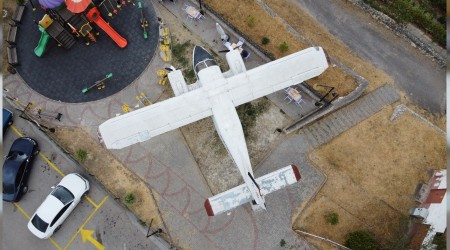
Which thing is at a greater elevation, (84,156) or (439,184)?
(84,156)

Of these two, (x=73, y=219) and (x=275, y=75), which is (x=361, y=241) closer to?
(x=275, y=75)

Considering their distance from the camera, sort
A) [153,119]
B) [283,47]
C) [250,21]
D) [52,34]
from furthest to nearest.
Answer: [250,21], [283,47], [52,34], [153,119]

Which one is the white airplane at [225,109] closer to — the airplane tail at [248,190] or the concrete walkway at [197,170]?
the airplane tail at [248,190]

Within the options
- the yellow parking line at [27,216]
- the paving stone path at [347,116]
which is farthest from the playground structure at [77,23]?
the paving stone path at [347,116]

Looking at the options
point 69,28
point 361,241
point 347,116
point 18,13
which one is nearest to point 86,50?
point 69,28

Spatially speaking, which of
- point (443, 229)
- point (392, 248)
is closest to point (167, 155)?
point (392, 248)

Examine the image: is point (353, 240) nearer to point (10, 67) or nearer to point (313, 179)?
point (313, 179)

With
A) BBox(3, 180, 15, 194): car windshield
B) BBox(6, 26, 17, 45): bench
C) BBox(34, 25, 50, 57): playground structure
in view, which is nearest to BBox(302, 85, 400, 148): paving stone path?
BBox(34, 25, 50, 57): playground structure
